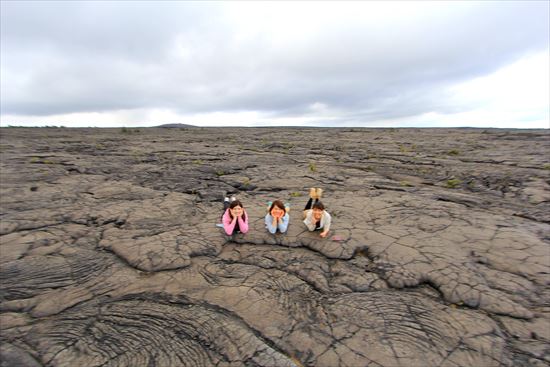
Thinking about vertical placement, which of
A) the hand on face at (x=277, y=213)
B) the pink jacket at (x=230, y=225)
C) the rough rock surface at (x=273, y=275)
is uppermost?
the hand on face at (x=277, y=213)

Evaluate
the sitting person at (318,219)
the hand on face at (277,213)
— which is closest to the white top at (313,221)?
the sitting person at (318,219)

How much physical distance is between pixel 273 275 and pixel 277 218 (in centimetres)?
127

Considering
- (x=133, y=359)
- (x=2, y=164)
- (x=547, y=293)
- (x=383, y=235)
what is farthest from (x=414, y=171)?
(x=2, y=164)

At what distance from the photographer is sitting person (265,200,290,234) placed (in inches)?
219

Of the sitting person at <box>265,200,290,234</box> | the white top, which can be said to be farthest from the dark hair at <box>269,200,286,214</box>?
the white top

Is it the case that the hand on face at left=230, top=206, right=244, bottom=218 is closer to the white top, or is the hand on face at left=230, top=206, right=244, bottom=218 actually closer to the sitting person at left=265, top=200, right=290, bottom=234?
the sitting person at left=265, top=200, right=290, bottom=234

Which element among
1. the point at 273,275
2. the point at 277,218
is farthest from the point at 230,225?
the point at 273,275

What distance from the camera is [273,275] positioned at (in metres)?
4.65

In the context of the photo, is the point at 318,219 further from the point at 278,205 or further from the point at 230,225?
the point at 230,225

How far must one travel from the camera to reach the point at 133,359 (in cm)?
323

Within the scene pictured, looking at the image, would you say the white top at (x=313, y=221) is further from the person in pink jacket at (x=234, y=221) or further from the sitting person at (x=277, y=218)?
the person in pink jacket at (x=234, y=221)

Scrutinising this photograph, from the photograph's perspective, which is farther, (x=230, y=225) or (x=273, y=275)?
(x=230, y=225)

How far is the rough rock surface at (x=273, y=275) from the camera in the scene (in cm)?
337

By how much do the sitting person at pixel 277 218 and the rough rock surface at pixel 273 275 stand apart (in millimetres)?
153
